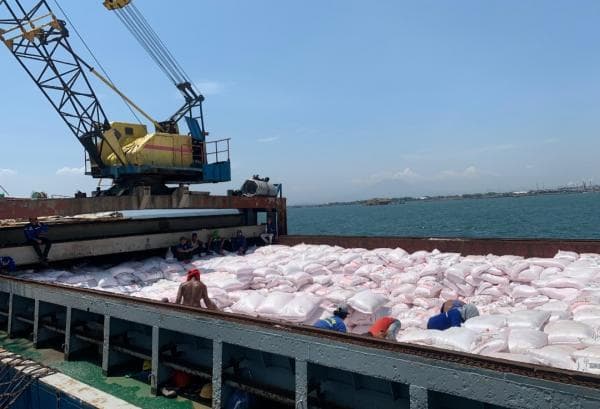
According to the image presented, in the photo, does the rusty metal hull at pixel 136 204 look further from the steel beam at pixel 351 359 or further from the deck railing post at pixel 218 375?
the deck railing post at pixel 218 375


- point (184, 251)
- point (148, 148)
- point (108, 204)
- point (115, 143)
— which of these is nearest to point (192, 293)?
point (184, 251)

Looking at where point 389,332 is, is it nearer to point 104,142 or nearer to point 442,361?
point 442,361

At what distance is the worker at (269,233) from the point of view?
1338cm

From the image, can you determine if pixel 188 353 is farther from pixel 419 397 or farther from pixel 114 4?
pixel 114 4

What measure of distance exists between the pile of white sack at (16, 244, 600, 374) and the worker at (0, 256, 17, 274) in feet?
1.36

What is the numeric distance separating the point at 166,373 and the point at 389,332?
2750 millimetres

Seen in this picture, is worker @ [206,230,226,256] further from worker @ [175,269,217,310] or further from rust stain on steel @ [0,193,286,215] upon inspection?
worker @ [175,269,217,310]

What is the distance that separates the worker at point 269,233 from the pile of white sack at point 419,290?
2.55 metres

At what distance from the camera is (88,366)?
19.2 feet

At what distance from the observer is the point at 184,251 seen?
10.8 metres

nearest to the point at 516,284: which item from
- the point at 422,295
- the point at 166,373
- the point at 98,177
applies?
the point at 422,295

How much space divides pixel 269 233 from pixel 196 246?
3118 mm

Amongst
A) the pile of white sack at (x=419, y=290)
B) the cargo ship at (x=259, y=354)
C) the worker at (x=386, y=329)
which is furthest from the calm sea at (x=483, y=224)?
the worker at (x=386, y=329)

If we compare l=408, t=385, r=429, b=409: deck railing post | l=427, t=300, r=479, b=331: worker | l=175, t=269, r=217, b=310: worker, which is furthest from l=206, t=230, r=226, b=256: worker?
l=408, t=385, r=429, b=409: deck railing post
